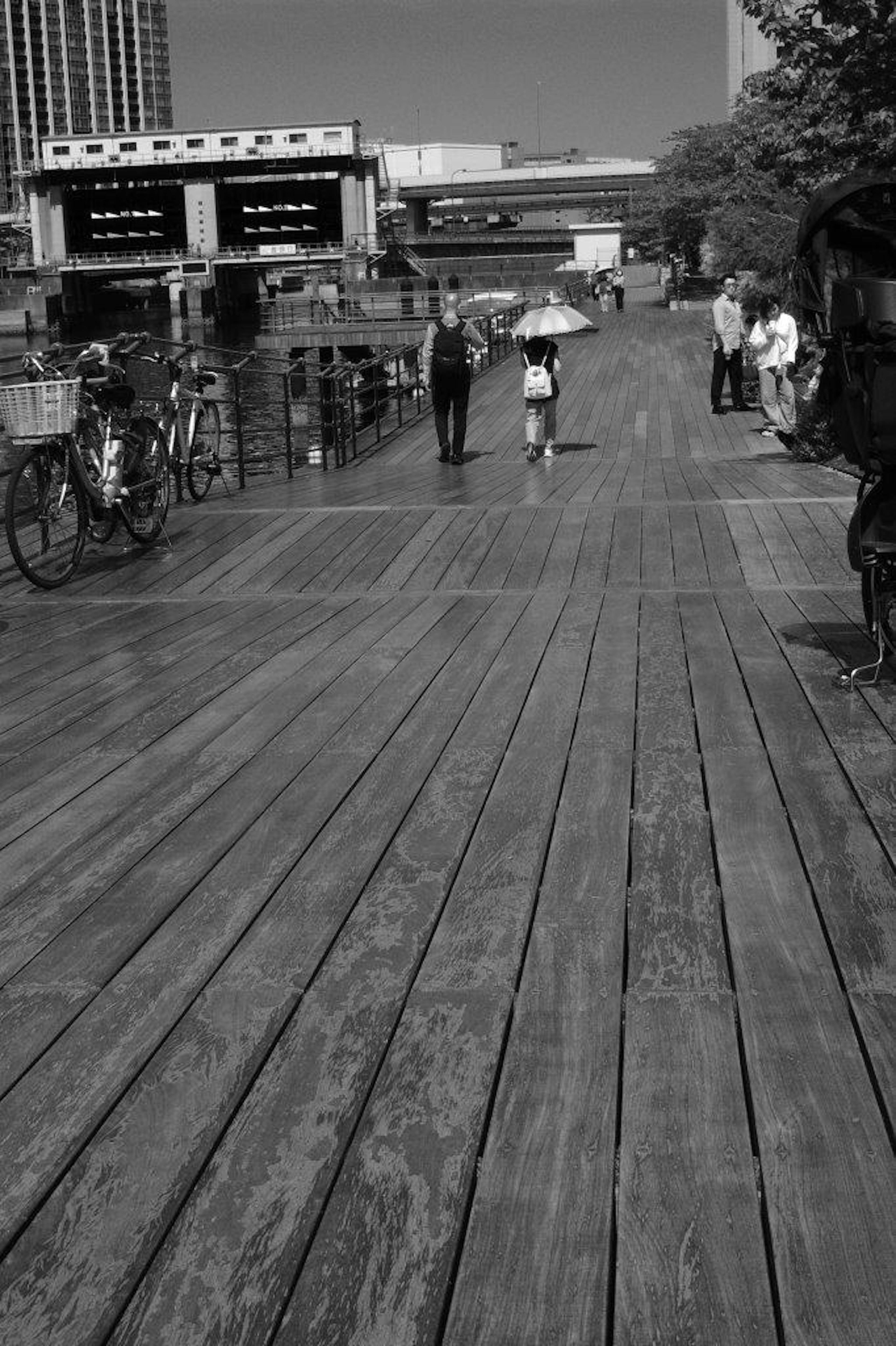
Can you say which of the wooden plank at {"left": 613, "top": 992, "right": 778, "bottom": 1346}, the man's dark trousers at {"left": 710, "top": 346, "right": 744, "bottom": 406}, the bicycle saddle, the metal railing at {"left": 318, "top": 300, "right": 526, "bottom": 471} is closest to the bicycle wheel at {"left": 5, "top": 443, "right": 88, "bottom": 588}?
the bicycle saddle

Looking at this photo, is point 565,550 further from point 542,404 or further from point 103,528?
point 542,404

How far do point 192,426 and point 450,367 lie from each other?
3.89 m

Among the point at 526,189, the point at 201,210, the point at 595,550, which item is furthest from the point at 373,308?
the point at 526,189

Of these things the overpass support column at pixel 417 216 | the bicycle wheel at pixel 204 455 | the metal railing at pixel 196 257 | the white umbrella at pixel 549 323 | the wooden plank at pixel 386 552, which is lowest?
the wooden plank at pixel 386 552

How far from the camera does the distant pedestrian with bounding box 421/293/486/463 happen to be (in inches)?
617

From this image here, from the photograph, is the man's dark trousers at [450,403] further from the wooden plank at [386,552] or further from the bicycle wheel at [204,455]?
the wooden plank at [386,552]

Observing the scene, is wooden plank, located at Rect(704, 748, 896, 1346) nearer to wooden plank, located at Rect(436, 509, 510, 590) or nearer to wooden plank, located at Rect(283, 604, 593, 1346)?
wooden plank, located at Rect(283, 604, 593, 1346)

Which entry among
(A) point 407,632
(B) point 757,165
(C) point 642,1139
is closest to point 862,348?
(A) point 407,632

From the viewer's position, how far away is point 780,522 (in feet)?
33.9

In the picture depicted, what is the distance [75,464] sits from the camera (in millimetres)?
9055

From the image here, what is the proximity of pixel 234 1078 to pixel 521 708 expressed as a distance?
2.96m

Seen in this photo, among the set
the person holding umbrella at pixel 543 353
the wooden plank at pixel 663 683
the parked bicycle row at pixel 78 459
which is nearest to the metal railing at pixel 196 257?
the person holding umbrella at pixel 543 353

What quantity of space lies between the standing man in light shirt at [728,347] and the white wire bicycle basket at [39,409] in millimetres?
13408

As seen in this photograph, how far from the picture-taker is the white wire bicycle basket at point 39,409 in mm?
8461
